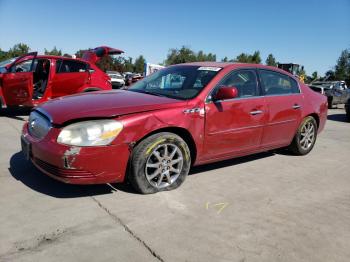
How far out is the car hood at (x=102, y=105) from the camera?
3535 mm

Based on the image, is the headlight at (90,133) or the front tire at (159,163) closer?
the headlight at (90,133)

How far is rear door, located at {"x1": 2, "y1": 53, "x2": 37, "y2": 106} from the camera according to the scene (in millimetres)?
8539

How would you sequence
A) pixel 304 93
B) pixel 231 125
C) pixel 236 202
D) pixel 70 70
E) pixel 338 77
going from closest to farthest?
pixel 236 202, pixel 231 125, pixel 304 93, pixel 70 70, pixel 338 77

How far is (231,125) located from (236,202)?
3.51 ft

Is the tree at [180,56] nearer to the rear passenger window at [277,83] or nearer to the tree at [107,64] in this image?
the tree at [107,64]

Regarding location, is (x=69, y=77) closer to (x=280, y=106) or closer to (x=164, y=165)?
(x=280, y=106)

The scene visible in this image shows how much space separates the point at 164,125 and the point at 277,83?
2336 millimetres

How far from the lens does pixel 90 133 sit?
11.3 ft

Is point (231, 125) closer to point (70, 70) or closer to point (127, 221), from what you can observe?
point (127, 221)

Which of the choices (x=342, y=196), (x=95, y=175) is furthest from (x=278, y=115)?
(x=95, y=175)

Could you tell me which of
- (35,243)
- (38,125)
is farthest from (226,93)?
(35,243)

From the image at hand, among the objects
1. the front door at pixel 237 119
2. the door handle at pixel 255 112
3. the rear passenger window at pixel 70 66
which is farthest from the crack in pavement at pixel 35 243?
the rear passenger window at pixel 70 66

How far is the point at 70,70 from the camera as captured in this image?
958cm

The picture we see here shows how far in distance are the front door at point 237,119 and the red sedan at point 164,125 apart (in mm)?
12
